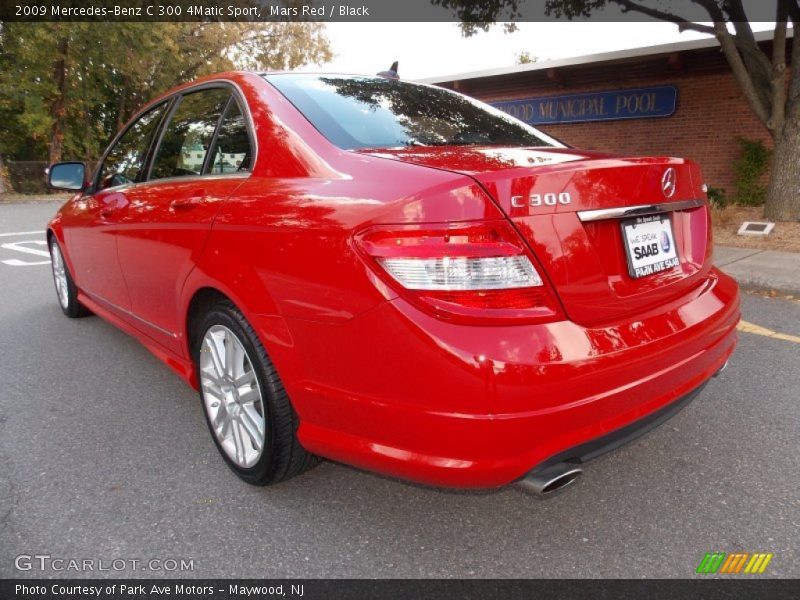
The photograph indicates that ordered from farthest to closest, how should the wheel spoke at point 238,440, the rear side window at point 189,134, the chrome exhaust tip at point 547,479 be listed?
the rear side window at point 189,134, the wheel spoke at point 238,440, the chrome exhaust tip at point 547,479

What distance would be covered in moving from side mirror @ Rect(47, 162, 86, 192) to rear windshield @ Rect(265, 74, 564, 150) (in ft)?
6.97

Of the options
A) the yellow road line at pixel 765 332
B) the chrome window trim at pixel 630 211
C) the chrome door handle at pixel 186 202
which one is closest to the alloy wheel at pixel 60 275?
the chrome door handle at pixel 186 202

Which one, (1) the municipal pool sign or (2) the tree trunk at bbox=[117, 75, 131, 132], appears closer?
(1) the municipal pool sign

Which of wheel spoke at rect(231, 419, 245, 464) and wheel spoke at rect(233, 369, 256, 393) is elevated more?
wheel spoke at rect(233, 369, 256, 393)

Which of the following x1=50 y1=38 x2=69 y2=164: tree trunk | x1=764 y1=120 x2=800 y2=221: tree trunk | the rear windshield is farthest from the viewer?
x1=50 y1=38 x2=69 y2=164: tree trunk

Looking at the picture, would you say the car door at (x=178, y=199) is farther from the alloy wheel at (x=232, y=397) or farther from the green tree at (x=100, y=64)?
the green tree at (x=100, y=64)

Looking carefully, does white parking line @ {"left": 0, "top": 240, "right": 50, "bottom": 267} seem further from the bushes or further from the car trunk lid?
the bushes

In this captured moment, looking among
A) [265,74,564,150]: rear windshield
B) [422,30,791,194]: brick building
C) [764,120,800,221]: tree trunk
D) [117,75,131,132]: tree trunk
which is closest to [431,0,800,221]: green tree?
[764,120,800,221]: tree trunk

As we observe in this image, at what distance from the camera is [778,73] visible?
27.7 feet

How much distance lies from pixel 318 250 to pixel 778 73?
9.41m

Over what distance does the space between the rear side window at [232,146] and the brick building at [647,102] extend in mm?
11435

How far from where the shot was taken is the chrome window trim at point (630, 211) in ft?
5.58

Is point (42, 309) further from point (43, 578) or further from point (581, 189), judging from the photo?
point (581, 189)

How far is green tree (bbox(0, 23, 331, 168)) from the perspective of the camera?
2100cm
